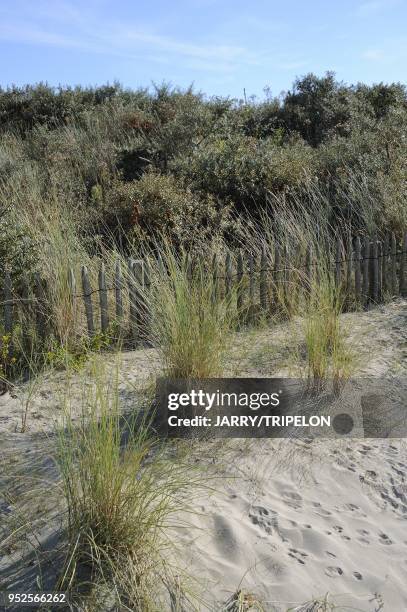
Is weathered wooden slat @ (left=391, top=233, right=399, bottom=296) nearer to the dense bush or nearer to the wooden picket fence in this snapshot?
the wooden picket fence

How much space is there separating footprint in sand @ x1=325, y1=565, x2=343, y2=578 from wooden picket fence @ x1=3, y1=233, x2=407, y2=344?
95.5 inches

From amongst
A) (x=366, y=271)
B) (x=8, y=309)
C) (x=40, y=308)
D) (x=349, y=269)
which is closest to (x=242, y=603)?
(x=8, y=309)

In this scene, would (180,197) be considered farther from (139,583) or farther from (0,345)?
(139,583)

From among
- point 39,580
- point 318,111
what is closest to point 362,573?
point 39,580

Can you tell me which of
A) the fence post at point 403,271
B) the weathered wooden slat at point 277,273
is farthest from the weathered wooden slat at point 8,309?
the fence post at point 403,271

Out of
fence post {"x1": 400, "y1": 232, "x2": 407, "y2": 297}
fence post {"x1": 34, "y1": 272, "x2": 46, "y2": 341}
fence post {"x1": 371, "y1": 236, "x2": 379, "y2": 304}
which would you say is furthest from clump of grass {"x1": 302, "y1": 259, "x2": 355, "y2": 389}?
fence post {"x1": 400, "y1": 232, "x2": 407, "y2": 297}

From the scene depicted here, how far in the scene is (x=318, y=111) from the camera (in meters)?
14.5

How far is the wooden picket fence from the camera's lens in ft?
17.7

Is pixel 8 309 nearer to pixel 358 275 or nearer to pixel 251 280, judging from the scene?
pixel 251 280

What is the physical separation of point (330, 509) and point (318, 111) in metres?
12.6

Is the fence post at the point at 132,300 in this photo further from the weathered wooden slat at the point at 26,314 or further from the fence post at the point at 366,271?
the fence post at the point at 366,271

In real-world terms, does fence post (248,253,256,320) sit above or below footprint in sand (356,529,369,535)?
above

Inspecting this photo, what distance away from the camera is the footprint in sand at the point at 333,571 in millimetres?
2838

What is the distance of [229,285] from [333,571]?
3.52 m
